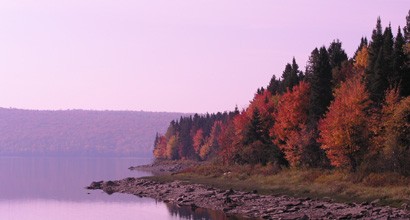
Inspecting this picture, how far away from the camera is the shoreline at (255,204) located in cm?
5175

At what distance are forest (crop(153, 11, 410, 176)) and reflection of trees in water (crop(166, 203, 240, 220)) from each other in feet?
47.3

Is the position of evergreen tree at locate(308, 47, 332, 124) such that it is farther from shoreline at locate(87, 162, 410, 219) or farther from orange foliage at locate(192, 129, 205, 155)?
orange foliage at locate(192, 129, 205, 155)

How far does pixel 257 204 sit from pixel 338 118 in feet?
42.6

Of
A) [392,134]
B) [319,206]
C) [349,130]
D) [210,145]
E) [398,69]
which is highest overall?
[398,69]

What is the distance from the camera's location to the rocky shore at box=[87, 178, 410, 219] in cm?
5141

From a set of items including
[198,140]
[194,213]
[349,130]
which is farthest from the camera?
[198,140]

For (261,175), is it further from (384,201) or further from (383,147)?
(384,201)

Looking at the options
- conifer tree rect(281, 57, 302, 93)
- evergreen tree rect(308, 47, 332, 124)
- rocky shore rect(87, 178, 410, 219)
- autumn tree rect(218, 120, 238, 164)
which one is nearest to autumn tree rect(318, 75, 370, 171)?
rocky shore rect(87, 178, 410, 219)

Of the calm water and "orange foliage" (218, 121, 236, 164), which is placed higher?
"orange foliage" (218, 121, 236, 164)

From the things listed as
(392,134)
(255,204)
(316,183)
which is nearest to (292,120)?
(316,183)

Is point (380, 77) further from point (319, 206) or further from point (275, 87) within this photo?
point (275, 87)

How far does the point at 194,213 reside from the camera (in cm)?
6475

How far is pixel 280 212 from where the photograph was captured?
189 feet

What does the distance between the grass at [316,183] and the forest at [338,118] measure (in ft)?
6.56
